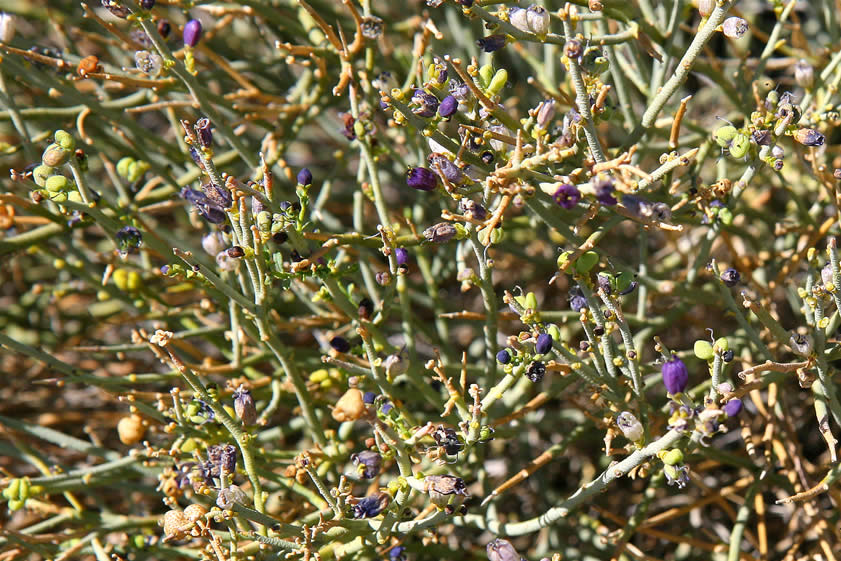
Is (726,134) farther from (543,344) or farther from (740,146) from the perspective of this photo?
(543,344)

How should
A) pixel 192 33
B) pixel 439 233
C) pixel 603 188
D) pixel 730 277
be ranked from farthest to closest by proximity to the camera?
pixel 192 33 → pixel 730 277 → pixel 439 233 → pixel 603 188

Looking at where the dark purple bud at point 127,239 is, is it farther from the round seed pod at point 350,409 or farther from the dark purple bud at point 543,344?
the dark purple bud at point 543,344

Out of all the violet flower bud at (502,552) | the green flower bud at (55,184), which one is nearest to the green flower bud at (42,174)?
the green flower bud at (55,184)

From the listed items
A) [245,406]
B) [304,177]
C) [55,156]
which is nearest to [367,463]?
[245,406]

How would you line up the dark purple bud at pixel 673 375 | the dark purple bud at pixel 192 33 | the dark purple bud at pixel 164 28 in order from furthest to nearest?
the dark purple bud at pixel 164 28 < the dark purple bud at pixel 192 33 < the dark purple bud at pixel 673 375

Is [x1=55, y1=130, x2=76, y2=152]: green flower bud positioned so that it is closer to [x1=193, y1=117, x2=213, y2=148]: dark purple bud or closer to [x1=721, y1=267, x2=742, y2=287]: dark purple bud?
[x1=193, y1=117, x2=213, y2=148]: dark purple bud

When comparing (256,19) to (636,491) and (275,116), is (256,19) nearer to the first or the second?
(275,116)

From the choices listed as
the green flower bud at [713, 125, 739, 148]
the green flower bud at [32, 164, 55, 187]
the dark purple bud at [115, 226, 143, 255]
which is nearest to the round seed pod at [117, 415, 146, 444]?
the dark purple bud at [115, 226, 143, 255]
